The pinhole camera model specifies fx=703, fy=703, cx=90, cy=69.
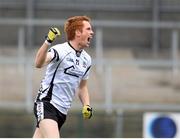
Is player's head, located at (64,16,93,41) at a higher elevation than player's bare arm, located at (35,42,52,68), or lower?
higher

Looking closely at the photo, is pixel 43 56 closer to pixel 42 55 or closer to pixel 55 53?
pixel 42 55

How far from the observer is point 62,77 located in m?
5.93

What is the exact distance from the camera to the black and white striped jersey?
232 inches

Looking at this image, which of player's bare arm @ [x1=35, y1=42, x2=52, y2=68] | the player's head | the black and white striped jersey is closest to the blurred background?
the black and white striped jersey

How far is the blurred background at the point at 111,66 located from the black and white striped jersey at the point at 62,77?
6.26m

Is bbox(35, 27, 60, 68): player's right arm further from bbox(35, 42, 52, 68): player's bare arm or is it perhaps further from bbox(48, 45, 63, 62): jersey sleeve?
bbox(48, 45, 63, 62): jersey sleeve

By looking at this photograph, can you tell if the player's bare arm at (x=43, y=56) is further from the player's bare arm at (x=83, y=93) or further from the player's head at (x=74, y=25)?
the player's bare arm at (x=83, y=93)

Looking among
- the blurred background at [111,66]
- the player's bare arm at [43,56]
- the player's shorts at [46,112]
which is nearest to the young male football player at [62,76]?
the player's shorts at [46,112]

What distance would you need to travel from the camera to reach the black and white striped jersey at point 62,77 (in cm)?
589

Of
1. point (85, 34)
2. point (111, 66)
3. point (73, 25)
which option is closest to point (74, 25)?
point (73, 25)

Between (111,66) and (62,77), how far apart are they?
27.7ft

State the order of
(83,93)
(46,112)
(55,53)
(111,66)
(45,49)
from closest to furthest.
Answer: (45,49)
(55,53)
(46,112)
(83,93)
(111,66)

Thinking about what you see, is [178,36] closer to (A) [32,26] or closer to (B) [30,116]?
(A) [32,26]

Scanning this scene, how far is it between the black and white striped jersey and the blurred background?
626cm
